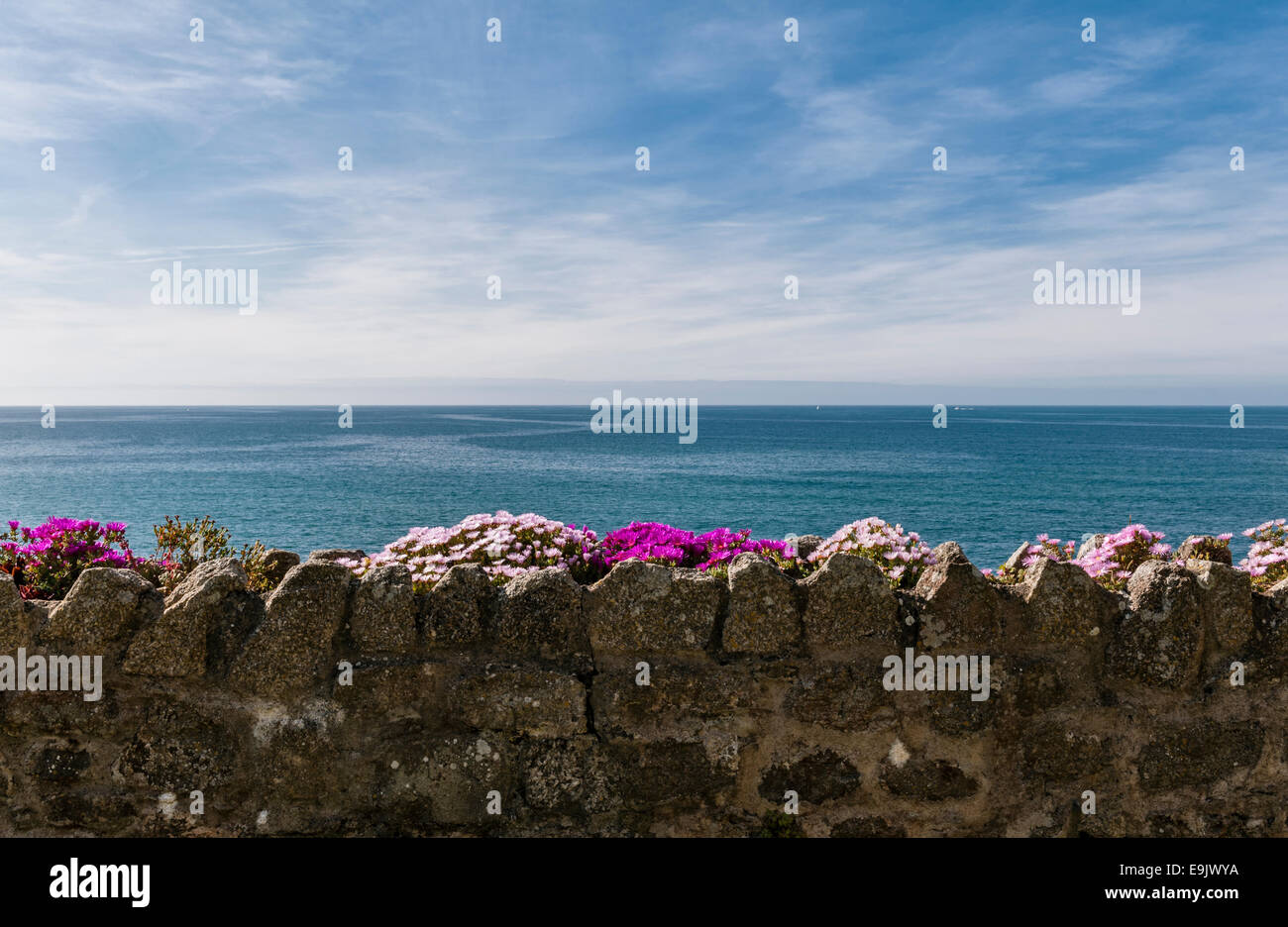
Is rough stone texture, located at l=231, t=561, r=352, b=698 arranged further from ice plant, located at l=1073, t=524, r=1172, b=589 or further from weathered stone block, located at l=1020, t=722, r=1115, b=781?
ice plant, located at l=1073, t=524, r=1172, b=589

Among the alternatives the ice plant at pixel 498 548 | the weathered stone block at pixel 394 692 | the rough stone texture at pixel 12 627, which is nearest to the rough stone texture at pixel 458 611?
the weathered stone block at pixel 394 692

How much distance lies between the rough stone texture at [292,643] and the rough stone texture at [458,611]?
0.36 metres

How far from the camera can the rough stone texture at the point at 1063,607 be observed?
3131mm

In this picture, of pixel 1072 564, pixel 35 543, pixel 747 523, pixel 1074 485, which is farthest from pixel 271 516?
pixel 1074 485

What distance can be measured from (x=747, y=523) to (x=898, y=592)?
174 feet

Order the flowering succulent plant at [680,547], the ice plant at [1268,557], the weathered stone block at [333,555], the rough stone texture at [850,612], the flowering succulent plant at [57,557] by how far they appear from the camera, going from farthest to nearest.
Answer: the flowering succulent plant at [680,547] → the ice plant at [1268,557] → the flowering succulent plant at [57,557] → the weathered stone block at [333,555] → the rough stone texture at [850,612]

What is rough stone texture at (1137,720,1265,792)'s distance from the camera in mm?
3156

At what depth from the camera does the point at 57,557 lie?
15.7ft

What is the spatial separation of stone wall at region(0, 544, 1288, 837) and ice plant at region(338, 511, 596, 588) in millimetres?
2349

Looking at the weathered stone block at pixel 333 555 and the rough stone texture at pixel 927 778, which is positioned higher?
the weathered stone block at pixel 333 555

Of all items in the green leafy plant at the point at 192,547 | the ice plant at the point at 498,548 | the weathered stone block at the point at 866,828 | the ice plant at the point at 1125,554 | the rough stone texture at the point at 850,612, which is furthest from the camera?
the ice plant at the point at 498,548

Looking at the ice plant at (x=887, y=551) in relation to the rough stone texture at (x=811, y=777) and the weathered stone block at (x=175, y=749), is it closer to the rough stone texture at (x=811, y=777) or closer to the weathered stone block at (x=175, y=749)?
the rough stone texture at (x=811, y=777)

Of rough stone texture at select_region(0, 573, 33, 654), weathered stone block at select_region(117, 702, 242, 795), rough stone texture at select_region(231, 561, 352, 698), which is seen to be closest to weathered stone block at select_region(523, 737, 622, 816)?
rough stone texture at select_region(231, 561, 352, 698)

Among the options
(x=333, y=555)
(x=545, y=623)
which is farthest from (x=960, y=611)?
(x=333, y=555)
